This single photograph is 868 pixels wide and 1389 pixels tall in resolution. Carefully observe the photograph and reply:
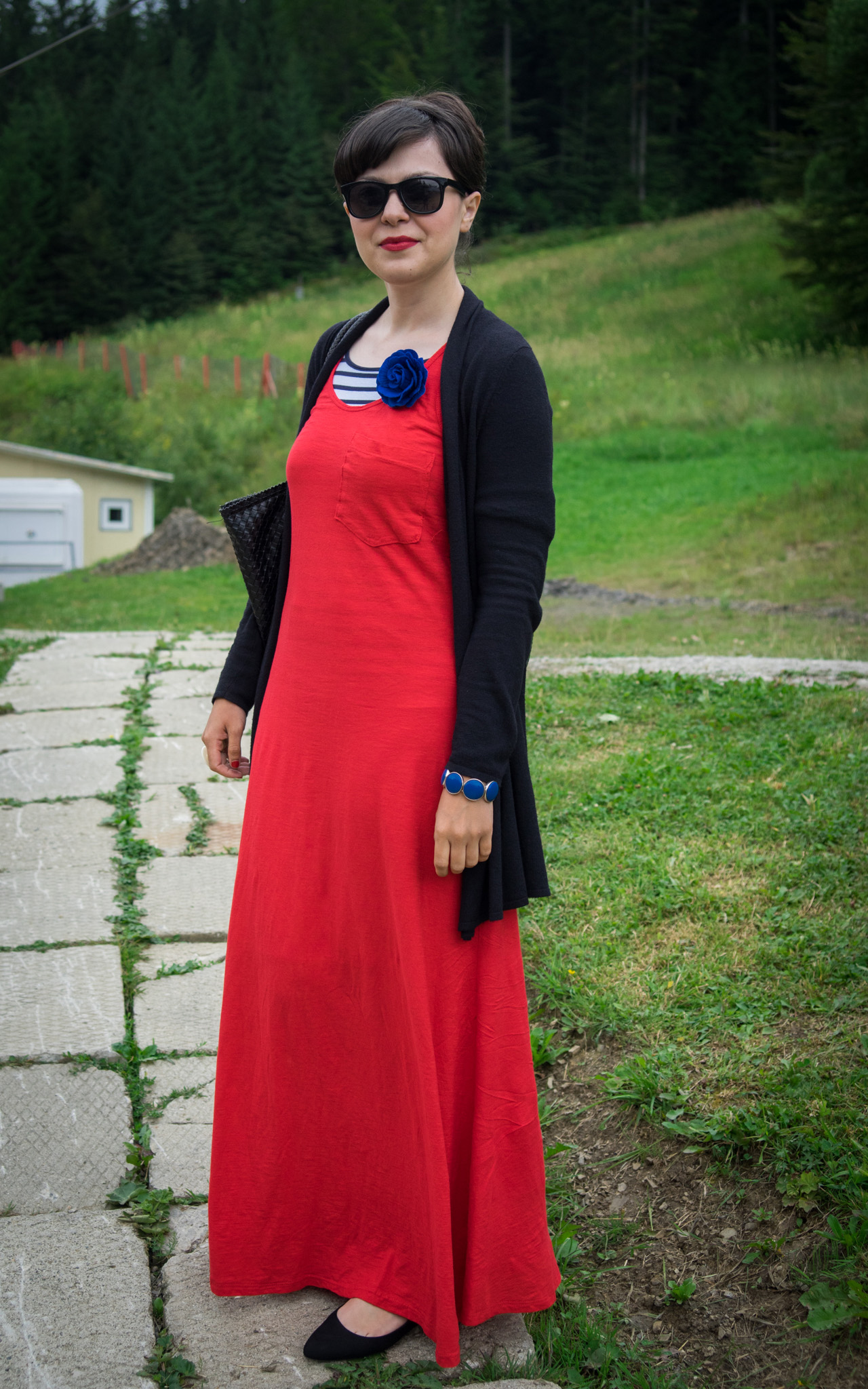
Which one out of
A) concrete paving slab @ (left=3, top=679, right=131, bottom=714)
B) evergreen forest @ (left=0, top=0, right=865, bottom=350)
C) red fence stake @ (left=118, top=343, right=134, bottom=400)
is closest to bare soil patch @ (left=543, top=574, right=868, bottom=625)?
concrete paving slab @ (left=3, top=679, right=131, bottom=714)

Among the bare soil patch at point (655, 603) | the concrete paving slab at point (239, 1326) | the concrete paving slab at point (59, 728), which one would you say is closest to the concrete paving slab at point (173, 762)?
the concrete paving slab at point (59, 728)

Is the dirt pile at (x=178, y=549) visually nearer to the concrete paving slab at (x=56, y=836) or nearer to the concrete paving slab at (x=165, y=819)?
the concrete paving slab at (x=165, y=819)

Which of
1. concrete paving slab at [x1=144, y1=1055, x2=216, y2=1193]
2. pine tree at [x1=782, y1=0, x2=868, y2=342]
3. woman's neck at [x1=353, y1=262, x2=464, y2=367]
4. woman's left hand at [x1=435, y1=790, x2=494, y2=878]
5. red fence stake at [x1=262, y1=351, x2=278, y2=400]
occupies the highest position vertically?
pine tree at [x1=782, y1=0, x2=868, y2=342]

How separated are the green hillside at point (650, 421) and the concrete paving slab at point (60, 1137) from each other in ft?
19.6

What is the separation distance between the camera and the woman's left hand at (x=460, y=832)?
5.09 ft

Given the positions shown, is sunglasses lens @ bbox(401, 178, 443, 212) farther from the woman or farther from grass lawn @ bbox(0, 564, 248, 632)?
grass lawn @ bbox(0, 564, 248, 632)

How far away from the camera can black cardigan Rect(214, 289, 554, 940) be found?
154cm

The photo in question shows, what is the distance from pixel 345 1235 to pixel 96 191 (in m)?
51.9

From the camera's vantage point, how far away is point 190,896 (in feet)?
11.3

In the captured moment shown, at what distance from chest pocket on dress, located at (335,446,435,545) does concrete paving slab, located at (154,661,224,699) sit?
4.37 m

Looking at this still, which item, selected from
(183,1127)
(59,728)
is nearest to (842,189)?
(59,728)

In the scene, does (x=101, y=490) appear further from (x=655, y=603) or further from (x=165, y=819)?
(x=165, y=819)

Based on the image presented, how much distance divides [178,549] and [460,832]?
1314cm

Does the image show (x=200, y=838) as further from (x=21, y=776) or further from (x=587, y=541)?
(x=587, y=541)
